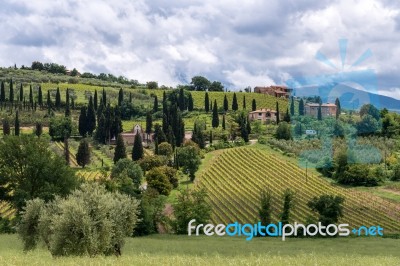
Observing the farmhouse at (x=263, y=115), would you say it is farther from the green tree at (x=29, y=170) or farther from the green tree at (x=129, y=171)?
the green tree at (x=29, y=170)

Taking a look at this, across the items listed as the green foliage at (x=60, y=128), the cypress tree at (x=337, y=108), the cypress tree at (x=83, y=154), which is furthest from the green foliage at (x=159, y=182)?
the green foliage at (x=60, y=128)

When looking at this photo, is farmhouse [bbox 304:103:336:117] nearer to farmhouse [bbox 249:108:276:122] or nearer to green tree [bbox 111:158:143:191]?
green tree [bbox 111:158:143:191]

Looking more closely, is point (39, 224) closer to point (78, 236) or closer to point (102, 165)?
point (78, 236)

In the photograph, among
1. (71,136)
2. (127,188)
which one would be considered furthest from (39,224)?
(71,136)

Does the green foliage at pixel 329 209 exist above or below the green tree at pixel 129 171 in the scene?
below

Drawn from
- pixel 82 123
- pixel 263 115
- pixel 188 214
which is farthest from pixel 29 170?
pixel 263 115

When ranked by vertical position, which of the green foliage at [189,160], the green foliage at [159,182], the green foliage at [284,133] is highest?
the green foliage at [284,133]

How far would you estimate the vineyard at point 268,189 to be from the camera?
6869cm

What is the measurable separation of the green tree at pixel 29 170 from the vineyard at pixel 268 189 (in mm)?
21100

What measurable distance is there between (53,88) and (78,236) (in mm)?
179464

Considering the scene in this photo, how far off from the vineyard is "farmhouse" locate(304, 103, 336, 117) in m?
12.8

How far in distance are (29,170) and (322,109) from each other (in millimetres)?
33752

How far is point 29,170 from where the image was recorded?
5681 centimetres

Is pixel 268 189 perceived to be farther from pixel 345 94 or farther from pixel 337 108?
pixel 345 94
